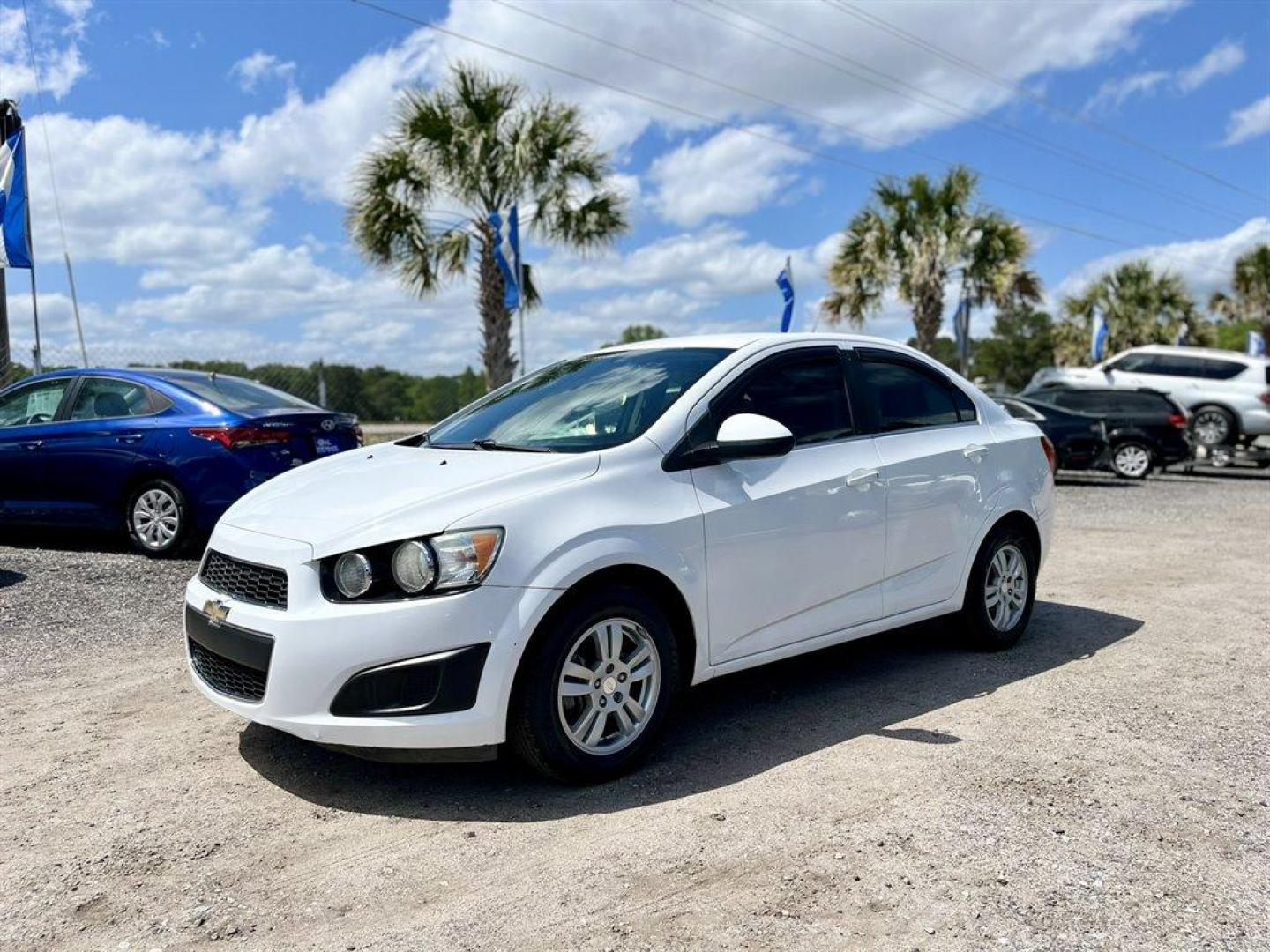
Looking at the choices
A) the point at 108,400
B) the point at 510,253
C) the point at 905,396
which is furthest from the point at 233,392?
the point at 510,253

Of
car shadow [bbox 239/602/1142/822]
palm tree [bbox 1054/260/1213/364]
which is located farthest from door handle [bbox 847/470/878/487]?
palm tree [bbox 1054/260/1213/364]

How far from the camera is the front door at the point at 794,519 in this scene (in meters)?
4.18

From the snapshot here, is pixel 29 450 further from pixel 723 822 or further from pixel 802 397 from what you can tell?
pixel 723 822

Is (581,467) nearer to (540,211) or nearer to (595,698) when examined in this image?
(595,698)

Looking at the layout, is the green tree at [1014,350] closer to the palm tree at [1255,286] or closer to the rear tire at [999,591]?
the palm tree at [1255,286]

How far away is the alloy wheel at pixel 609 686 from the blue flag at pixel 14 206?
34.8 ft

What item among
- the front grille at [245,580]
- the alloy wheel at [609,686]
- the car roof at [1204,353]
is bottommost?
the alloy wheel at [609,686]

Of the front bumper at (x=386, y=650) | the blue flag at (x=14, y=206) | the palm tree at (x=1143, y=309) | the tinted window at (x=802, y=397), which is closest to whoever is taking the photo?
the front bumper at (x=386, y=650)

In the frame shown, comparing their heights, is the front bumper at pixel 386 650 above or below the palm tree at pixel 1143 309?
below

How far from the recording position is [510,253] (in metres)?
17.1

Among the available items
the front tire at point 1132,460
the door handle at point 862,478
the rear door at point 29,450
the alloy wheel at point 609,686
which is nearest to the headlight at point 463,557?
the alloy wheel at point 609,686

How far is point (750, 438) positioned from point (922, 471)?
134 cm

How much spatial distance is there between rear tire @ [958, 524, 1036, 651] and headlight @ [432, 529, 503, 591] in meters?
2.90

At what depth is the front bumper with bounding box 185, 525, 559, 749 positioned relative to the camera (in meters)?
3.49
